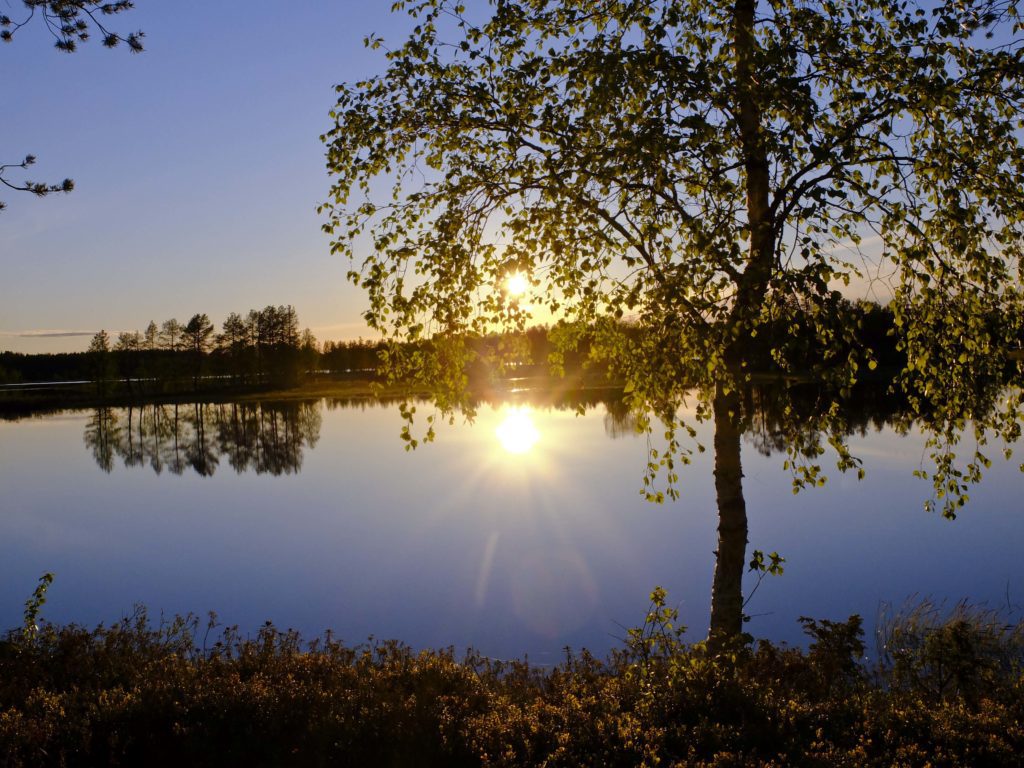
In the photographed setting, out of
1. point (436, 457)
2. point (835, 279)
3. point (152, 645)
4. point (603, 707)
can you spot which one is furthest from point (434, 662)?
point (436, 457)

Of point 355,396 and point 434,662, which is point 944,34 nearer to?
point 434,662

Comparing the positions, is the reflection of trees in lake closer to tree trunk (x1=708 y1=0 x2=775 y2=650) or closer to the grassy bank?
the grassy bank

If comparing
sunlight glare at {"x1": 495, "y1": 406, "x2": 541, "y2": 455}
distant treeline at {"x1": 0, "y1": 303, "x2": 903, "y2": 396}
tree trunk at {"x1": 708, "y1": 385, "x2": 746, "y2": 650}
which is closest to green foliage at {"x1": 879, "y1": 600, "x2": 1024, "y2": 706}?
tree trunk at {"x1": 708, "y1": 385, "x2": 746, "y2": 650}

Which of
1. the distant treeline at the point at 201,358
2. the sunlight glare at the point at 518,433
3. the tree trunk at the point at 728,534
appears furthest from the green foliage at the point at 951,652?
the distant treeline at the point at 201,358

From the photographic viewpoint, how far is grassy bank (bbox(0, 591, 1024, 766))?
648cm

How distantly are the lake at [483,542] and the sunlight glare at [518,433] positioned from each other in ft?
3.54

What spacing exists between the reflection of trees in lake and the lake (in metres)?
1.75

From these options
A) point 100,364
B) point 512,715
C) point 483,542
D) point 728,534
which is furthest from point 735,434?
point 100,364

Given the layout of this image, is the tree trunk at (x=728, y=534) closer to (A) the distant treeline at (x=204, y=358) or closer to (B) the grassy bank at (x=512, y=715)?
(B) the grassy bank at (x=512, y=715)

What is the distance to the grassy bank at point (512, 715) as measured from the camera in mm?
6477

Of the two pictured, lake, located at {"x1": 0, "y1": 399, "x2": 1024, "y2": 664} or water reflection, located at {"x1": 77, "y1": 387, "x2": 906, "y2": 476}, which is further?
water reflection, located at {"x1": 77, "y1": 387, "x2": 906, "y2": 476}

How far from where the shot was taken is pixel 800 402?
26.9ft

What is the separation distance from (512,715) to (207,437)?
61.7m

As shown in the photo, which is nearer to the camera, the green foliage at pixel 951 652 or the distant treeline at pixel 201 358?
the green foliage at pixel 951 652
